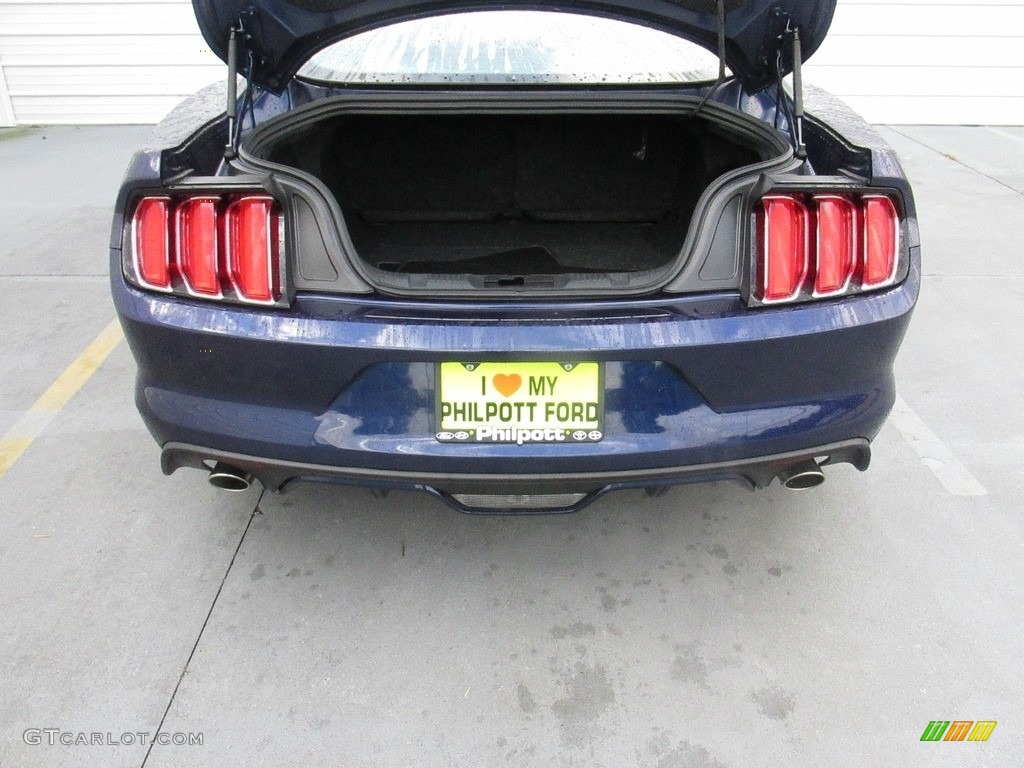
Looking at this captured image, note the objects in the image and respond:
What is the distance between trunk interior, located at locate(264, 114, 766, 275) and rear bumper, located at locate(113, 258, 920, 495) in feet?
3.37

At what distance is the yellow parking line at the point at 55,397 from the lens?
2760 millimetres

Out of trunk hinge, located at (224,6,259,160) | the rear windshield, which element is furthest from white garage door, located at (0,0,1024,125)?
trunk hinge, located at (224,6,259,160)

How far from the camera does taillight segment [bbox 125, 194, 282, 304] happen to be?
1.70 m

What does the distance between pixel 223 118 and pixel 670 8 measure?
4.07 ft

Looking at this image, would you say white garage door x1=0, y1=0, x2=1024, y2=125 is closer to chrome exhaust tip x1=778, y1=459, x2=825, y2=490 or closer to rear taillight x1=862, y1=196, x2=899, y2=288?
rear taillight x1=862, y1=196, x2=899, y2=288

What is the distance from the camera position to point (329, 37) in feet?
7.10

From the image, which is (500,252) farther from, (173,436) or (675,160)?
(173,436)

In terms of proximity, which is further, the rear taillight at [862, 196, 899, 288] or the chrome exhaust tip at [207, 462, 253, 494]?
the chrome exhaust tip at [207, 462, 253, 494]

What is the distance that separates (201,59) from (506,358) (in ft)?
25.5

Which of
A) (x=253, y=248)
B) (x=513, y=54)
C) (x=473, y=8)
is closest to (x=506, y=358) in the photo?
(x=253, y=248)

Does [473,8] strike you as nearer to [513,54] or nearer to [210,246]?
[513,54]

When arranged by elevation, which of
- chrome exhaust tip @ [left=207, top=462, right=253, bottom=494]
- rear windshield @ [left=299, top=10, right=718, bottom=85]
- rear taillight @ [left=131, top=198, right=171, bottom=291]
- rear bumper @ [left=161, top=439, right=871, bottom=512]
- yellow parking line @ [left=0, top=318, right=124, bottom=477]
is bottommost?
yellow parking line @ [left=0, top=318, right=124, bottom=477]

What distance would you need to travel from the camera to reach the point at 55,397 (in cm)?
308

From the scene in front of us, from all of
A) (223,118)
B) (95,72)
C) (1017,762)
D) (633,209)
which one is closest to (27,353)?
(223,118)
